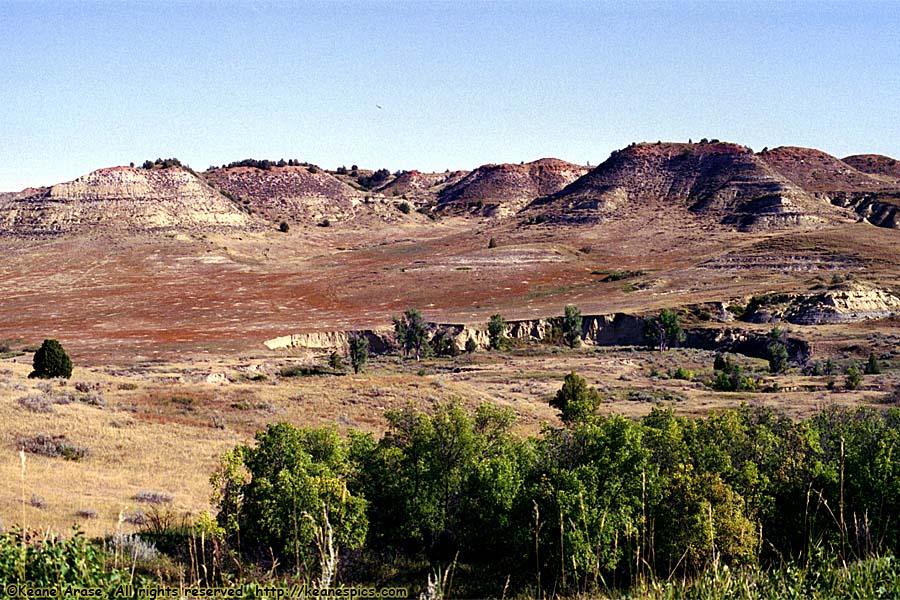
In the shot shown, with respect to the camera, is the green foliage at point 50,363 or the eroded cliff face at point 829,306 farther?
the eroded cliff face at point 829,306

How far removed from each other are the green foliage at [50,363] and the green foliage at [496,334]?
38.2 meters

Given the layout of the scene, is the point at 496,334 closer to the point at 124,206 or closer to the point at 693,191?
the point at 693,191

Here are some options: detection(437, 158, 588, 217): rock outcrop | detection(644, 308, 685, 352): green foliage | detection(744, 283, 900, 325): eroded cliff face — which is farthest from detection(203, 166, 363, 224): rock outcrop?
detection(744, 283, 900, 325): eroded cliff face

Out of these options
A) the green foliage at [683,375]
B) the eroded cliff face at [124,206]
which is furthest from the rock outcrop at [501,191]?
the green foliage at [683,375]

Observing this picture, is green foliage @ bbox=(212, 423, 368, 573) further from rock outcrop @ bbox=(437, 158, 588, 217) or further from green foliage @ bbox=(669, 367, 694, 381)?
rock outcrop @ bbox=(437, 158, 588, 217)

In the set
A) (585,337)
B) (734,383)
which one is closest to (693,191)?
(585,337)

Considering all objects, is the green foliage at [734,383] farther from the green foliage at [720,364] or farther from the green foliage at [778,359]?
the green foliage at [778,359]

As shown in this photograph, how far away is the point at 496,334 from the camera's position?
226 ft

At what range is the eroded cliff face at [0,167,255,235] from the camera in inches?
5054

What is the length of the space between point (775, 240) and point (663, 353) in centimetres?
4831

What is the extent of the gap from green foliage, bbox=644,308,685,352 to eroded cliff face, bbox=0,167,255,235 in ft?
293

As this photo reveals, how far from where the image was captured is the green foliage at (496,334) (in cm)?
6838

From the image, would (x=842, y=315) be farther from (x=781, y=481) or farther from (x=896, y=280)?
(x=781, y=481)

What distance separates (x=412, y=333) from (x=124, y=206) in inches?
3504
